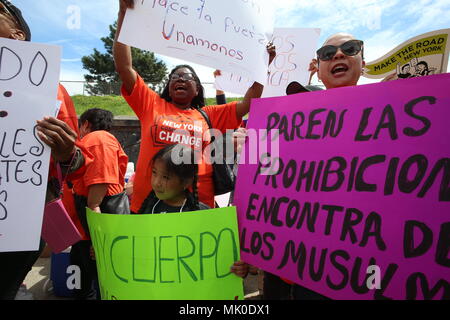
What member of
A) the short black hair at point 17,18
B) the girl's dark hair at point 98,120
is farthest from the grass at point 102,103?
the short black hair at point 17,18

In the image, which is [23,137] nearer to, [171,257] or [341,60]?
[171,257]

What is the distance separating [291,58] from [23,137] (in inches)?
81.5

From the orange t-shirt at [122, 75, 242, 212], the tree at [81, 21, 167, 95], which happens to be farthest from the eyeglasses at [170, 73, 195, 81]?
the tree at [81, 21, 167, 95]

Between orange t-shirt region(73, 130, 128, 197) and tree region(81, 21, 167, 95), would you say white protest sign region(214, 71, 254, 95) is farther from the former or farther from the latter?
tree region(81, 21, 167, 95)

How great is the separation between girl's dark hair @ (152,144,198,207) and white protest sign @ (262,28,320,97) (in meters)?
1.01

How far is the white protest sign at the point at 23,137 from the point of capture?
0.96 meters

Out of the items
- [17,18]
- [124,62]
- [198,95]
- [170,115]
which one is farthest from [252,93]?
[17,18]

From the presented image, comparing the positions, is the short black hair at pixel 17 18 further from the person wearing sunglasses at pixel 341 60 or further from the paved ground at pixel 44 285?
the paved ground at pixel 44 285

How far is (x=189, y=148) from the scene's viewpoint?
168cm

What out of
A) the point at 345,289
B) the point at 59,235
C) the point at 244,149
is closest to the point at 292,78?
the point at 244,149

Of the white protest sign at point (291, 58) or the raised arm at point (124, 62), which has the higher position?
the white protest sign at point (291, 58)

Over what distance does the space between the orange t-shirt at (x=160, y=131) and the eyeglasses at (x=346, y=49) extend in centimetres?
68

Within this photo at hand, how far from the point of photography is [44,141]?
1.00m

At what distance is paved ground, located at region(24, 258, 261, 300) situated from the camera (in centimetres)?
254
